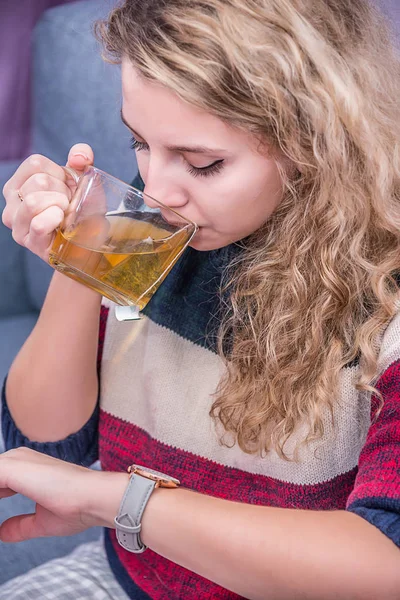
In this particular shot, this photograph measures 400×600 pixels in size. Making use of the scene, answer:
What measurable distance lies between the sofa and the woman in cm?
26

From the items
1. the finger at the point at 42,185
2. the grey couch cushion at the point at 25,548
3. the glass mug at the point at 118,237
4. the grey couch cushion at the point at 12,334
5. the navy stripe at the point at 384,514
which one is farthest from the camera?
the grey couch cushion at the point at 12,334

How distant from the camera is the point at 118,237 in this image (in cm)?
92

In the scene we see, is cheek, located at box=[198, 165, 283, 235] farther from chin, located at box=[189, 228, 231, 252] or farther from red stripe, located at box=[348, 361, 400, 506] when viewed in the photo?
red stripe, located at box=[348, 361, 400, 506]

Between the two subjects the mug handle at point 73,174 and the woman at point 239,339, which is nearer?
the woman at point 239,339

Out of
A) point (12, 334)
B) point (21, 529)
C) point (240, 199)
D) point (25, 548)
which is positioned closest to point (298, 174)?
point (240, 199)

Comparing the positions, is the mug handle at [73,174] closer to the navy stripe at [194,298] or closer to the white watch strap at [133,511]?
the navy stripe at [194,298]

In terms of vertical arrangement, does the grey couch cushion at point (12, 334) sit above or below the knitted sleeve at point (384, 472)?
below

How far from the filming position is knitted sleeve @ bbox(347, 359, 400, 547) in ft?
2.68

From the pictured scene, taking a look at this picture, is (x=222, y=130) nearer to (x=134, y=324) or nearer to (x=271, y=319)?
(x=271, y=319)

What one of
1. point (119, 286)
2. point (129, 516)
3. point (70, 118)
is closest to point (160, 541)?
point (129, 516)

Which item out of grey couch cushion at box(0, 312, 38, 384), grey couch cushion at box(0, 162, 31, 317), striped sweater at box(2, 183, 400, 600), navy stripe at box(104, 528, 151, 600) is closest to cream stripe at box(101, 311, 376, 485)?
striped sweater at box(2, 183, 400, 600)

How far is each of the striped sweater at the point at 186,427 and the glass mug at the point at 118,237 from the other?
0.21 meters

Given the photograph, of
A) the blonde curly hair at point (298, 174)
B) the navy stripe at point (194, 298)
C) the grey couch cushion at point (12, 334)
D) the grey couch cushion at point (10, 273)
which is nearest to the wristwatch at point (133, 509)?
the blonde curly hair at point (298, 174)

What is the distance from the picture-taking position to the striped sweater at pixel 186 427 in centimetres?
104
